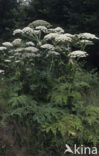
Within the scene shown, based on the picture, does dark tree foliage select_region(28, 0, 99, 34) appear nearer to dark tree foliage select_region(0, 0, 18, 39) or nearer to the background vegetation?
dark tree foliage select_region(0, 0, 18, 39)

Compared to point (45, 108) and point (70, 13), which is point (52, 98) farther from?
point (70, 13)

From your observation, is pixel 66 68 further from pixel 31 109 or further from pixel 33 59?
pixel 31 109

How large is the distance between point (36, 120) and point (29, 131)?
276 millimetres

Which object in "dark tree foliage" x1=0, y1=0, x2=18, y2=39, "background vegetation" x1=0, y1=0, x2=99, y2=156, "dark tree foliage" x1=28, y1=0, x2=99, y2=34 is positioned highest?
"dark tree foliage" x1=0, y1=0, x2=18, y2=39

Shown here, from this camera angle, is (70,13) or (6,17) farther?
(6,17)

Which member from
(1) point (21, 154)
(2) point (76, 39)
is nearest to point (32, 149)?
(1) point (21, 154)

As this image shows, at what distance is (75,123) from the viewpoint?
4.05 m

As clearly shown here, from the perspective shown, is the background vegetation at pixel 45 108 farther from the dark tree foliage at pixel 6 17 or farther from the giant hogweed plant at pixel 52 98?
the dark tree foliage at pixel 6 17

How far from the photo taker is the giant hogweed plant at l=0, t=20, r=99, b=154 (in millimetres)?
4027

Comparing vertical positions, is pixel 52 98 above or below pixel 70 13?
below

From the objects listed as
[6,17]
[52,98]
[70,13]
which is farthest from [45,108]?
[6,17]

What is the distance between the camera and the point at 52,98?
14.5 feet

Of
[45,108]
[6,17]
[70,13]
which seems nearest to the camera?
[45,108]

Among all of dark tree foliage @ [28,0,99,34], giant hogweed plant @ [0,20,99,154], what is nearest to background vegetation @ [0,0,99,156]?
giant hogweed plant @ [0,20,99,154]
